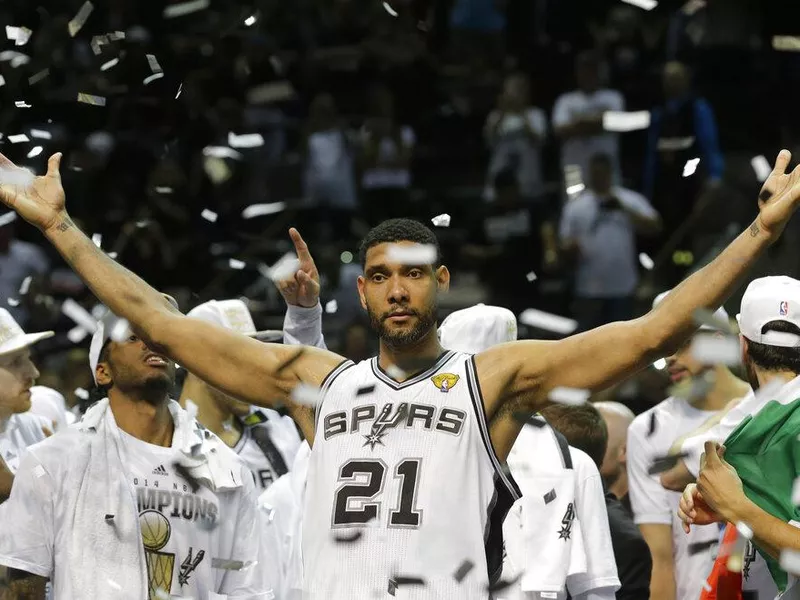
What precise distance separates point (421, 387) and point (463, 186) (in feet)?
30.8

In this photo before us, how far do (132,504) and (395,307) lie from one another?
1.31 metres

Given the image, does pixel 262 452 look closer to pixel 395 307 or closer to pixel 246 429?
pixel 246 429

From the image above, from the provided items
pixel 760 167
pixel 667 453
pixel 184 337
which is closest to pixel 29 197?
pixel 184 337

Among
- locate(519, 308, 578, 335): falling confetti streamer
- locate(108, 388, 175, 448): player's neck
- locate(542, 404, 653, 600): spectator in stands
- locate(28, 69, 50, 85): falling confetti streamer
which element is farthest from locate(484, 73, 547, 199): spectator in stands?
locate(108, 388, 175, 448): player's neck

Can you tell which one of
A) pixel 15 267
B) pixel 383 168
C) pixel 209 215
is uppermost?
pixel 383 168

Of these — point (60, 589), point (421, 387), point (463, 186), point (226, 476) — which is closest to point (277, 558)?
point (226, 476)

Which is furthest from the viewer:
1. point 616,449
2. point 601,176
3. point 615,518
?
point 601,176

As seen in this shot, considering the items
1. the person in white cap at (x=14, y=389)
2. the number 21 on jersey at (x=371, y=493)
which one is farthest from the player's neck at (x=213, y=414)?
the number 21 on jersey at (x=371, y=493)

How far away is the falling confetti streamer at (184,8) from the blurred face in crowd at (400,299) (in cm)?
1073

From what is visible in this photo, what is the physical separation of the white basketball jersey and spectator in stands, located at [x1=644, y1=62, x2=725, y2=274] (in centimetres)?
716

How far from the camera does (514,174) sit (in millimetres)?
12945

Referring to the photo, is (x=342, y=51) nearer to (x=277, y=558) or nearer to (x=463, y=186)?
(x=463, y=186)

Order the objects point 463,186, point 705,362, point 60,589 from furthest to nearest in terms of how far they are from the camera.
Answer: point 463,186 < point 705,362 < point 60,589

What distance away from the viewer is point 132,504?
5508 mm
